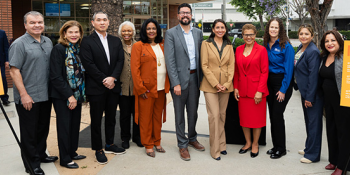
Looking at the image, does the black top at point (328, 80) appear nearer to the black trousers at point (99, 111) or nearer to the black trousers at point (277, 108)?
the black trousers at point (277, 108)

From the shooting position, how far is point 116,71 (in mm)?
4395

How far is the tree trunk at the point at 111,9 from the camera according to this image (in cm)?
722

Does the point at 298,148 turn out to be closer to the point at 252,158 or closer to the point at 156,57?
the point at 252,158

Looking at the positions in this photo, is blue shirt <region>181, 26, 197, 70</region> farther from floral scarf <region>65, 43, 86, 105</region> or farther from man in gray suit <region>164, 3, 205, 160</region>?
floral scarf <region>65, 43, 86, 105</region>

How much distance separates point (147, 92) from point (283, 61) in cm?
200

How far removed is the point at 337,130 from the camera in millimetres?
3904

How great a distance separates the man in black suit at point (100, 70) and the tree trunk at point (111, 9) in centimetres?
303

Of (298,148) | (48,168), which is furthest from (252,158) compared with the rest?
(48,168)

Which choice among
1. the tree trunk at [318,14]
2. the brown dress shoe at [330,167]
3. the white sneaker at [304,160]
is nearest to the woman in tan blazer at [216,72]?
the white sneaker at [304,160]

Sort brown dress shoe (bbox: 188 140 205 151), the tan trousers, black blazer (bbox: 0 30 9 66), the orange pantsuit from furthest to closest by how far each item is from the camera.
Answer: black blazer (bbox: 0 30 9 66) < brown dress shoe (bbox: 188 140 205 151) < the tan trousers < the orange pantsuit

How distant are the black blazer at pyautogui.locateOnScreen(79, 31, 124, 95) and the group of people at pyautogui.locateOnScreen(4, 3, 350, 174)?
0.01 metres

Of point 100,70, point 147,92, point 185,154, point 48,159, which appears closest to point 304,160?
point 185,154

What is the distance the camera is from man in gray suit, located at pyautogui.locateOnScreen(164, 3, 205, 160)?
4438 mm

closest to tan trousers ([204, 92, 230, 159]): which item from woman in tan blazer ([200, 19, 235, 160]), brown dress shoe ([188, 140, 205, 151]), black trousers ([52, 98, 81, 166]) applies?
woman in tan blazer ([200, 19, 235, 160])
